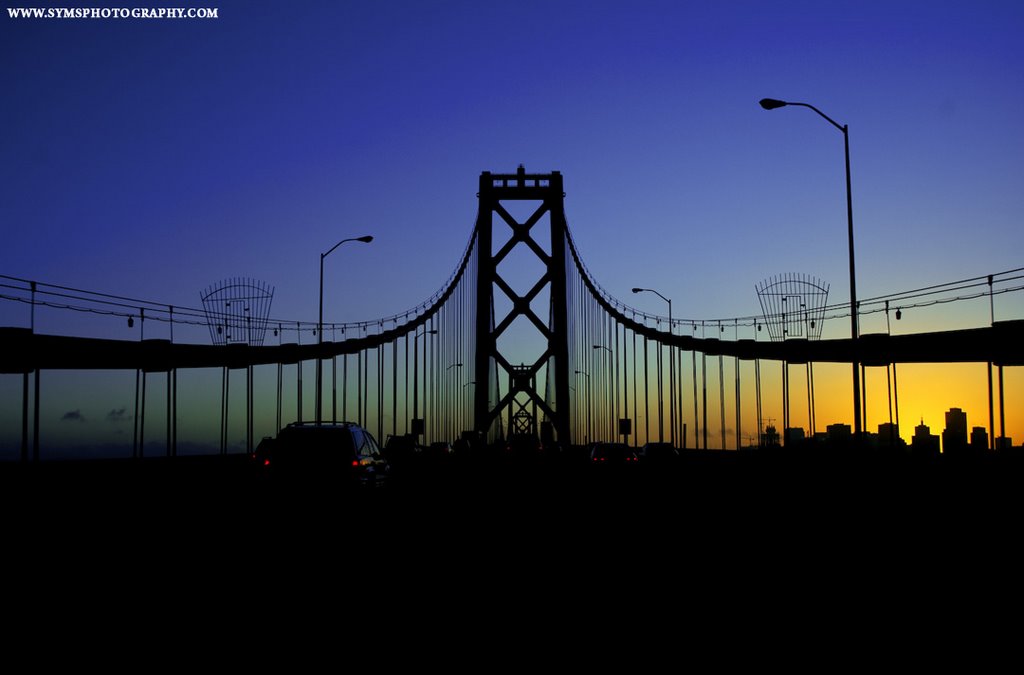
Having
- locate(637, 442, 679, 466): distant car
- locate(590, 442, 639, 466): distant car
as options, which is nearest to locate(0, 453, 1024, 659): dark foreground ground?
locate(590, 442, 639, 466): distant car

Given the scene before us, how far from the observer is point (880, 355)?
129 ft

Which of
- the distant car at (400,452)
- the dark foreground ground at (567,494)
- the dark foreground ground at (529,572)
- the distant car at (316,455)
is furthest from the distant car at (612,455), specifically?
the distant car at (316,455)

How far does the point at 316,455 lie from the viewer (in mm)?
19266

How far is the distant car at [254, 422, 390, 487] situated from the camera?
19.1 meters

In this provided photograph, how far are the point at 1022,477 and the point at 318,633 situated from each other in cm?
2206

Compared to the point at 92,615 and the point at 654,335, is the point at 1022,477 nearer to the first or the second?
the point at 92,615

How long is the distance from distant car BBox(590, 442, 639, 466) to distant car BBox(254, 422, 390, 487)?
82.0ft

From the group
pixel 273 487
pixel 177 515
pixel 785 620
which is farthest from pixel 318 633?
pixel 177 515

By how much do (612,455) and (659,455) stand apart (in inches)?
93.9

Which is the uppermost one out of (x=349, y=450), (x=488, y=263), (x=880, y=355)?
(x=488, y=263)

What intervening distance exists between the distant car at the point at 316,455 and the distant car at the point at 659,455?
26.8 metres

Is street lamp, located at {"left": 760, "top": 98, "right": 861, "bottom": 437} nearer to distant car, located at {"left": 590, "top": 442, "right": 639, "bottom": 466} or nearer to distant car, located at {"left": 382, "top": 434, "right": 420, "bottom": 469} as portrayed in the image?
distant car, located at {"left": 590, "top": 442, "right": 639, "bottom": 466}

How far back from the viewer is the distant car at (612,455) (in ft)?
144

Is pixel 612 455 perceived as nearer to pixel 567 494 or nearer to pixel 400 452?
pixel 400 452
